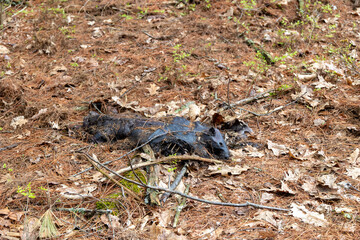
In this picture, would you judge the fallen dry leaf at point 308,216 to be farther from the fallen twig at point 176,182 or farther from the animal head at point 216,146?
the fallen twig at point 176,182

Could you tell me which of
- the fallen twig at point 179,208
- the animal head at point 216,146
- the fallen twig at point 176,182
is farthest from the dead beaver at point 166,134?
the fallen twig at point 179,208

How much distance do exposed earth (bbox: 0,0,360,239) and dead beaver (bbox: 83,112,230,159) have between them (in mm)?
139

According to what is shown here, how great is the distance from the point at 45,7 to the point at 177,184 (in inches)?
246

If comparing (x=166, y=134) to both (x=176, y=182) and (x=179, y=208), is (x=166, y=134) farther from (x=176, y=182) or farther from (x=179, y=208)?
(x=179, y=208)

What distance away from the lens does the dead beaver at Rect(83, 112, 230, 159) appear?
3.30m

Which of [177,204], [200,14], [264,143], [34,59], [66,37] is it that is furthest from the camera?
[200,14]

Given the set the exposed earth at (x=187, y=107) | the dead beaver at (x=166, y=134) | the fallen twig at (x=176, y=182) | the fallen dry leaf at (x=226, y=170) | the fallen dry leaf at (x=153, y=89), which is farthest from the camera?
the fallen dry leaf at (x=153, y=89)

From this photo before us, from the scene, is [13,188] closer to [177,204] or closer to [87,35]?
[177,204]

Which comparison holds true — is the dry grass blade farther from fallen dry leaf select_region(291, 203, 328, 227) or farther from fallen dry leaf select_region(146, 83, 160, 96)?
fallen dry leaf select_region(146, 83, 160, 96)

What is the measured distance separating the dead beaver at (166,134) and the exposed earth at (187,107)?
14cm

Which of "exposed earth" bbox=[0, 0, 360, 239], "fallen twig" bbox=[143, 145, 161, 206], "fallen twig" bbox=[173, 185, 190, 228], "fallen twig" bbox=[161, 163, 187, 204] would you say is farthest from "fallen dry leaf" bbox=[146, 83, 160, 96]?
"fallen twig" bbox=[173, 185, 190, 228]

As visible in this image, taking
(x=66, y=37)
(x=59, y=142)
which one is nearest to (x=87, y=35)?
(x=66, y=37)

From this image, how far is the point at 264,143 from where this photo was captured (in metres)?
3.63

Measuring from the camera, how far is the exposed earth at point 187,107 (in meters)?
2.57
